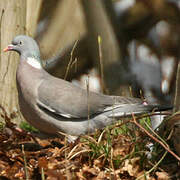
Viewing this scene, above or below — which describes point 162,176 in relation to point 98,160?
below

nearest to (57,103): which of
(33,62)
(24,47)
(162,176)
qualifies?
(33,62)

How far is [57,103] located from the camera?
383 cm

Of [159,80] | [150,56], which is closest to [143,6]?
[150,56]

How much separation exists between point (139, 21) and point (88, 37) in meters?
1.30

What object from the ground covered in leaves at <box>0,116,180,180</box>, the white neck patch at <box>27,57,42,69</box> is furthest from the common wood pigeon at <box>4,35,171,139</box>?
the ground covered in leaves at <box>0,116,180,180</box>

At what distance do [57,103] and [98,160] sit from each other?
0.89m

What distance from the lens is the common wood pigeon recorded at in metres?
3.78

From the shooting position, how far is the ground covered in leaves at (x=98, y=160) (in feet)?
9.83

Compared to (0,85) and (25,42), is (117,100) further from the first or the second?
(0,85)

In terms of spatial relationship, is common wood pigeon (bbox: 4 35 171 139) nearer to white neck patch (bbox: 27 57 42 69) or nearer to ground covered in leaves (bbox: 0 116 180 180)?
white neck patch (bbox: 27 57 42 69)

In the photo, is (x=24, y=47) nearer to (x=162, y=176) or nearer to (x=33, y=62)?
(x=33, y=62)

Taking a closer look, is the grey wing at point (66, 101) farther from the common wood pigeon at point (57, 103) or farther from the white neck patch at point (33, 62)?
the white neck patch at point (33, 62)

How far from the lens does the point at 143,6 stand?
7637mm

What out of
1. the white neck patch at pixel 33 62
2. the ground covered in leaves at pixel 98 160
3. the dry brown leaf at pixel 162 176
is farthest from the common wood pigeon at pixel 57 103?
the dry brown leaf at pixel 162 176
